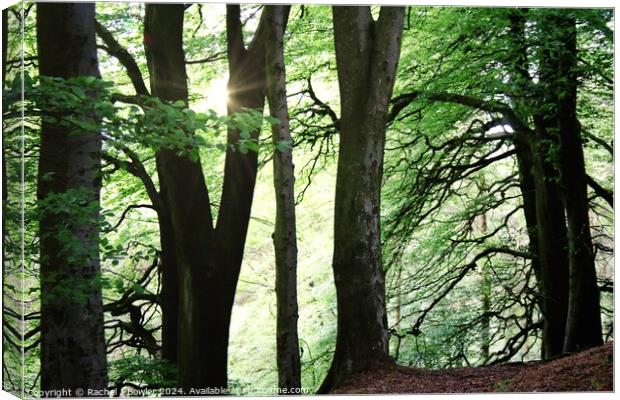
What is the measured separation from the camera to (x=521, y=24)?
6664 millimetres

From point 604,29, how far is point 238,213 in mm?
3182

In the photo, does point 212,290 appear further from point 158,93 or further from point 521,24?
point 521,24

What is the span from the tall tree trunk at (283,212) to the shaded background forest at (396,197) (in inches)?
4.1

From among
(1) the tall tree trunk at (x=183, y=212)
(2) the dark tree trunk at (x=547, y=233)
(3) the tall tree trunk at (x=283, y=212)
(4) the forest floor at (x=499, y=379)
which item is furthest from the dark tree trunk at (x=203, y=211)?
(2) the dark tree trunk at (x=547, y=233)

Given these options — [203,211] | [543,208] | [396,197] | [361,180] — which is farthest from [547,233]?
[203,211]

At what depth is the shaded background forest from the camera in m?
5.67

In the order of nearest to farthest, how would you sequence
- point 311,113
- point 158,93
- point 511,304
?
1. point 158,93
2. point 311,113
3. point 511,304

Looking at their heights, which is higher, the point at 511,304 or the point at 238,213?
the point at 238,213

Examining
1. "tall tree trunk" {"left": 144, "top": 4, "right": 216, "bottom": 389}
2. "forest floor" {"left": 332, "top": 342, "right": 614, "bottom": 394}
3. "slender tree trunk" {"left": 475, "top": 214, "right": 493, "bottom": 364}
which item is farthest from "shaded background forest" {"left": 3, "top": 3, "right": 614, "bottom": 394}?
"forest floor" {"left": 332, "top": 342, "right": 614, "bottom": 394}

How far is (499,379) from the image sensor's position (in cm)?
609

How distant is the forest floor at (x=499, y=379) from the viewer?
231 inches

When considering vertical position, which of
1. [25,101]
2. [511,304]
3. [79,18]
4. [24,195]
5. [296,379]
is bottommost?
[296,379]

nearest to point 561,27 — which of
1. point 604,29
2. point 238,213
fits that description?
point 604,29

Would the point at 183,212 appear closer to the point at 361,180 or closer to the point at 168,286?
the point at 168,286
